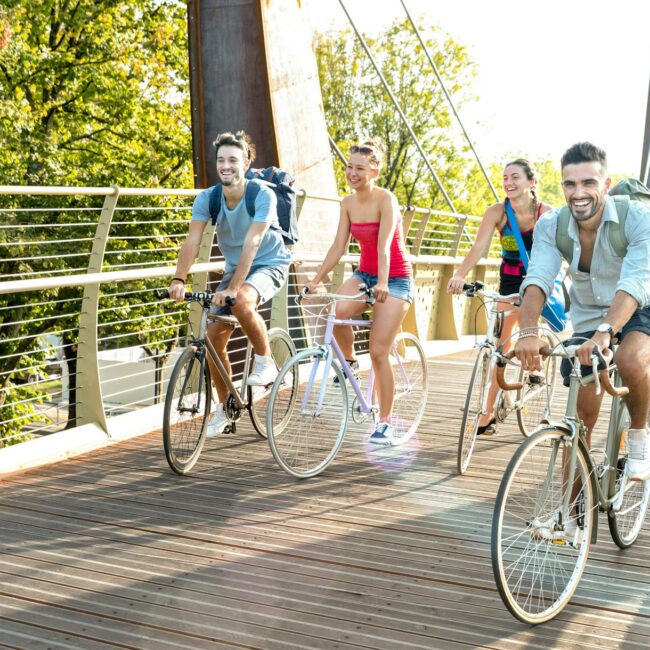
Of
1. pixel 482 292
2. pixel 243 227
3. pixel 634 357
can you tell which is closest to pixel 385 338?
pixel 482 292

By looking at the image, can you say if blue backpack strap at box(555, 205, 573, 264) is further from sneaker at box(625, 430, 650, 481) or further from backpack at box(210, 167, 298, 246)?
backpack at box(210, 167, 298, 246)

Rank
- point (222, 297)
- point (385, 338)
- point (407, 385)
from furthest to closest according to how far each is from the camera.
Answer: point (407, 385) < point (385, 338) < point (222, 297)

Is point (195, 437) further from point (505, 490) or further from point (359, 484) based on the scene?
point (505, 490)

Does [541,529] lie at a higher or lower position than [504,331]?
lower

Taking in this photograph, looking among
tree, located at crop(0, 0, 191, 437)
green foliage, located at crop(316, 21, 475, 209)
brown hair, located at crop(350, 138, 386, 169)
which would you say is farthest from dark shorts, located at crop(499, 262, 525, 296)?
green foliage, located at crop(316, 21, 475, 209)

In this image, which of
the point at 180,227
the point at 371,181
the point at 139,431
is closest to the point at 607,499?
the point at 371,181

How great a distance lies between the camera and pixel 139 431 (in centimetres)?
693

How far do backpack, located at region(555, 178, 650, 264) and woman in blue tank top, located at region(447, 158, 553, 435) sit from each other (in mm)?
1941

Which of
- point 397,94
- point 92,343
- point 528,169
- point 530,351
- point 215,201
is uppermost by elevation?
point 397,94

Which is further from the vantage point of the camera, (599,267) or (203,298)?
(203,298)

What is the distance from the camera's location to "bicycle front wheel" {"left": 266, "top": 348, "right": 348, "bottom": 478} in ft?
18.8

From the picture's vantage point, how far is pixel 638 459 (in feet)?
14.0

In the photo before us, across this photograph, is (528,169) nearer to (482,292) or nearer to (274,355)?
(482,292)

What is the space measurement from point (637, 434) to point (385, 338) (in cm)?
228
